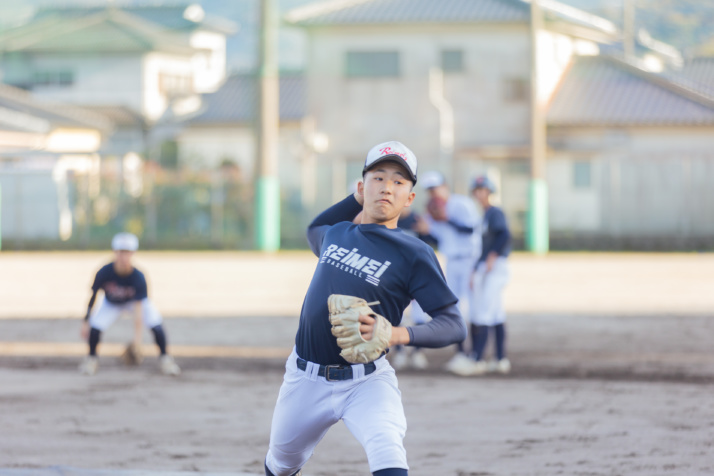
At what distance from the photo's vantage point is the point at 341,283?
4.35 m

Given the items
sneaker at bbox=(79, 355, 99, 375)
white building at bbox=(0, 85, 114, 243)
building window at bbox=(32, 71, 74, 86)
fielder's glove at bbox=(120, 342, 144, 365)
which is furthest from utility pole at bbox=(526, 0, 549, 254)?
building window at bbox=(32, 71, 74, 86)

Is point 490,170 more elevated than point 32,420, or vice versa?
point 490,170

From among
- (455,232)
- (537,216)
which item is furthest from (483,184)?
(537,216)

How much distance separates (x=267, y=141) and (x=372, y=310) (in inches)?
972

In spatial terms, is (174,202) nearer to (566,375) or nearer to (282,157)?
(282,157)

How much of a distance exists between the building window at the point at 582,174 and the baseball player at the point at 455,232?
67.5ft

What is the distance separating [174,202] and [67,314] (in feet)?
53.1

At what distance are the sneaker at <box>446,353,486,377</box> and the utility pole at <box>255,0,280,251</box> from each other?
18510 mm

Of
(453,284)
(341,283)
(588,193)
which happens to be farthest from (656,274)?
(341,283)

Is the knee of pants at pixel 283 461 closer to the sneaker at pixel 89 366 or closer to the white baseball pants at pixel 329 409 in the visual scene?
A: the white baseball pants at pixel 329 409

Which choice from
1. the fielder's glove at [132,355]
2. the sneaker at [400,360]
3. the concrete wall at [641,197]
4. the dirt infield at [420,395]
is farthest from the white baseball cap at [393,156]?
the concrete wall at [641,197]

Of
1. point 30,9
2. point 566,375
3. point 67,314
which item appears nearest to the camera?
point 566,375

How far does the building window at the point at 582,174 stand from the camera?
101 feet

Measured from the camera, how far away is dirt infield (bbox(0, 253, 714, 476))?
6.80 m
